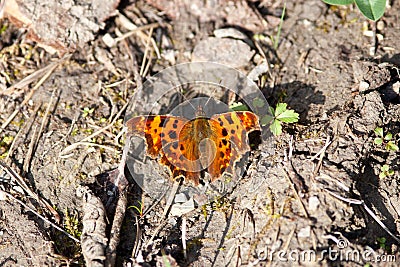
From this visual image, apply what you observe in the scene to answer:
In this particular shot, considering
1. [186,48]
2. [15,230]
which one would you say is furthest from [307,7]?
[15,230]

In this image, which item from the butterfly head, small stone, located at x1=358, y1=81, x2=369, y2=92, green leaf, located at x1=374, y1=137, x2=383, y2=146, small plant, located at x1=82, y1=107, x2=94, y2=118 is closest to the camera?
green leaf, located at x1=374, y1=137, x2=383, y2=146

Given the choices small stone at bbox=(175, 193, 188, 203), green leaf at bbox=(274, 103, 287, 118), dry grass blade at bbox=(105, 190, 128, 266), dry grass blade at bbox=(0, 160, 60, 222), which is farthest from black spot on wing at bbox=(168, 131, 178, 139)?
dry grass blade at bbox=(0, 160, 60, 222)

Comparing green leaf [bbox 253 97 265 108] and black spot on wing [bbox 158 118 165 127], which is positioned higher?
green leaf [bbox 253 97 265 108]

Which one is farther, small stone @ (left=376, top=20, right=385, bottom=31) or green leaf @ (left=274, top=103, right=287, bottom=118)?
small stone @ (left=376, top=20, right=385, bottom=31)

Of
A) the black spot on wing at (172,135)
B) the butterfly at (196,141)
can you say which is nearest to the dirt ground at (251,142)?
the butterfly at (196,141)

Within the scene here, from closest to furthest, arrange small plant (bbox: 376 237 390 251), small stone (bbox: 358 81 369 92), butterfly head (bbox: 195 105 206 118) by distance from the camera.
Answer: small plant (bbox: 376 237 390 251), small stone (bbox: 358 81 369 92), butterfly head (bbox: 195 105 206 118)

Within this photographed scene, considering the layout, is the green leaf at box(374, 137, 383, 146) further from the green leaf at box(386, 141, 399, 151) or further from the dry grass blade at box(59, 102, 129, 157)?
the dry grass blade at box(59, 102, 129, 157)

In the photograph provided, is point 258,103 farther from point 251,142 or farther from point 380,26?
point 380,26
